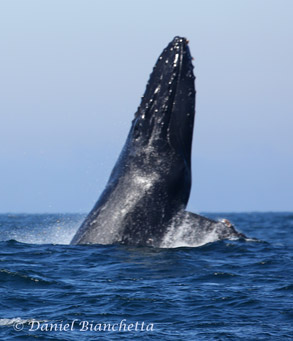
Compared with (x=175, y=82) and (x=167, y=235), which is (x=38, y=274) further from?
(x=175, y=82)

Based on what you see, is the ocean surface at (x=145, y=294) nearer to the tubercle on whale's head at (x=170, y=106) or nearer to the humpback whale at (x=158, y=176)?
the humpback whale at (x=158, y=176)

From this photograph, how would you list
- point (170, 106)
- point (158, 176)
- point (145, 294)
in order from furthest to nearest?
point (170, 106), point (158, 176), point (145, 294)

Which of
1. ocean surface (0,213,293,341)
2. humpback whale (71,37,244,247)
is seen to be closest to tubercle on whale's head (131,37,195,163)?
humpback whale (71,37,244,247)

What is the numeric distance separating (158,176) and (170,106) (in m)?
1.62

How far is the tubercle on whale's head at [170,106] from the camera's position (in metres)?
16.5

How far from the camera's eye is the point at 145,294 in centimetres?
1209

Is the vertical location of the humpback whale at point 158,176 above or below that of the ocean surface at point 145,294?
above

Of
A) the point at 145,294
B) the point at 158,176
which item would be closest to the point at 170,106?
the point at 158,176

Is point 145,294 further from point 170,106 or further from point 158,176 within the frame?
point 170,106

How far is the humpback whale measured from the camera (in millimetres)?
15719

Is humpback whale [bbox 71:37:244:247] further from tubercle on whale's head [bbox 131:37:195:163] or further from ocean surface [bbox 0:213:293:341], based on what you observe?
ocean surface [bbox 0:213:293:341]

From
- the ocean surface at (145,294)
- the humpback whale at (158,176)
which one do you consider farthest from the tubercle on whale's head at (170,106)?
the ocean surface at (145,294)

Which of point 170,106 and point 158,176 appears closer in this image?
Result: point 158,176

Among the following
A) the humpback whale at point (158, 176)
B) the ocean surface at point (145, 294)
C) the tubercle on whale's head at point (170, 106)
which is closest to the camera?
the ocean surface at point (145, 294)
